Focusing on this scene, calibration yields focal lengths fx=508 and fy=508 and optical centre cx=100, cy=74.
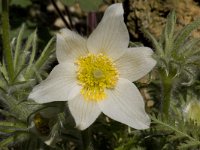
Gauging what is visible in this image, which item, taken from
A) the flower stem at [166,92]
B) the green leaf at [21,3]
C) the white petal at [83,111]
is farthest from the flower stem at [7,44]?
the green leaf at [21,3]

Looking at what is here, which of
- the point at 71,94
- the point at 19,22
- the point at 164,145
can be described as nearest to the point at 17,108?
the point at 71,94

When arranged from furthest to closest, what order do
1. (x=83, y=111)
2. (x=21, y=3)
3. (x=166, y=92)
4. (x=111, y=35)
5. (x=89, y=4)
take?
(x=21, y=3) → (x=89, y=4) → (x=166, y=92) → (x=111, y=35) → (x=83, y=111)

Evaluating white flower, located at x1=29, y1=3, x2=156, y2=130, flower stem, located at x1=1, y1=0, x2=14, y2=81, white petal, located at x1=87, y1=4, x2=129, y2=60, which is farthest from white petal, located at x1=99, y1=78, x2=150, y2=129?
flower stem, located at x1=1, y1=0, x2=14, y2=81

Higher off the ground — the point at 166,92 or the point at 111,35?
the point at 111,35

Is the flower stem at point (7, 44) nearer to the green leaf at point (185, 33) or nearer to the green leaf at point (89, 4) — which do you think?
the green leaf at point (89, 4)

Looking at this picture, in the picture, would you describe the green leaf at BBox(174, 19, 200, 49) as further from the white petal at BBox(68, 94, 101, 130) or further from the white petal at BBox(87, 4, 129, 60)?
the white petal at BBox(68, 94, 101, 130)

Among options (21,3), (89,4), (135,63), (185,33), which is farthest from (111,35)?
(21,3)

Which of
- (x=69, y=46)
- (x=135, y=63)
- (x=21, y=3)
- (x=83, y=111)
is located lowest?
(x=21, y=3)

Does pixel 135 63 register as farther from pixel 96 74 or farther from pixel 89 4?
pixel 89 4
